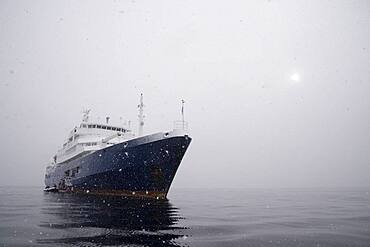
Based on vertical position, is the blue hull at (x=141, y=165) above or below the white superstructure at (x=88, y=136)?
below

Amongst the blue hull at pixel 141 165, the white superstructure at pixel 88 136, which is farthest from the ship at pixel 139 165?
the white superstructure at pixel 88 136

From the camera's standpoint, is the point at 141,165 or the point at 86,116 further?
the point at 86,116

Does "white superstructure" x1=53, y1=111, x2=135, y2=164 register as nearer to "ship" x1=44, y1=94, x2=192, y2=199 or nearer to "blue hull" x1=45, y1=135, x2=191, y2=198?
"ship" x1=44, y1=94, x2=192, y2=199

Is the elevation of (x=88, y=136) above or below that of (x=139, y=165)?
above

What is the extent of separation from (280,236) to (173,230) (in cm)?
448

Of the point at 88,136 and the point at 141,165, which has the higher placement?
the point at 88,136

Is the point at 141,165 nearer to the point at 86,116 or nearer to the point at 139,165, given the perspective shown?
the point at 139,165

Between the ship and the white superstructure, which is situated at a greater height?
the white superstructure

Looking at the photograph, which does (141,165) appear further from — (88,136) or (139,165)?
(88,136)

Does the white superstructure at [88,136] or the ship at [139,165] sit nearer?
the ship at [139,165]

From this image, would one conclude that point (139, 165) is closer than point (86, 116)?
Yes

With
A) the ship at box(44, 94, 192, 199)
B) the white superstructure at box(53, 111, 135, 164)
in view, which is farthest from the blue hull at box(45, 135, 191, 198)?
the white superstructure at box(53, 111, 135, 164)

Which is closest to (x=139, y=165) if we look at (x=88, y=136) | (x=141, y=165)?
(x=141, y=165)

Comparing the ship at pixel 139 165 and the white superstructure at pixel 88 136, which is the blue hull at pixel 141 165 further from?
the white superstructure at pixel 88 136
